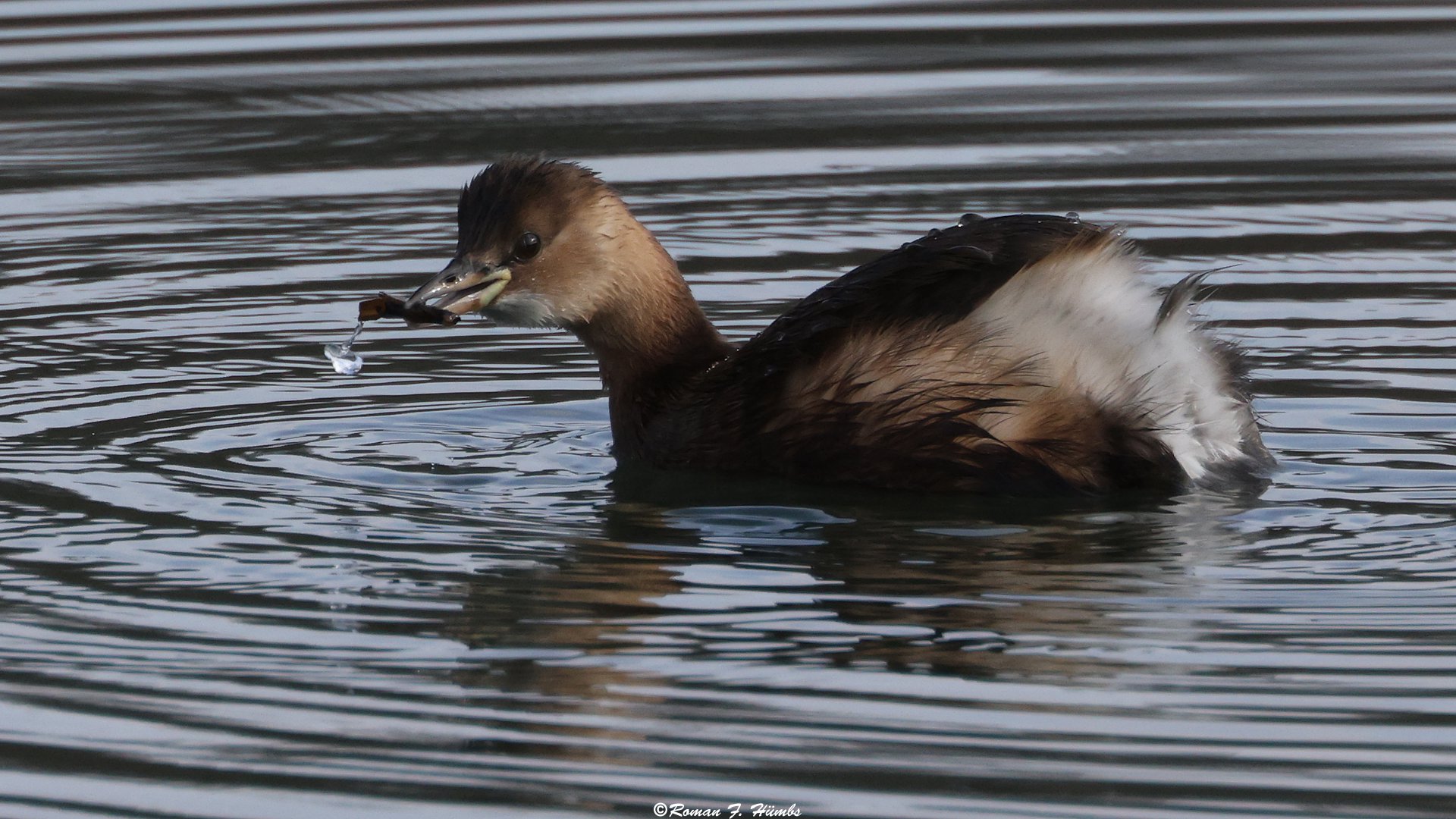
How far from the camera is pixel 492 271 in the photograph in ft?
23.7

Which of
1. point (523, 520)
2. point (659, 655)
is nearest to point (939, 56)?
point (523, 520)

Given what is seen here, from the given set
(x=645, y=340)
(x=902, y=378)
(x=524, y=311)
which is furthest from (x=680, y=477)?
(x=902, y=378)

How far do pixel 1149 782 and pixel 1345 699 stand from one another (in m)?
0.61

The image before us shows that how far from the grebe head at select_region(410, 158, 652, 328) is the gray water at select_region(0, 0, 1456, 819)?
0.47 meters

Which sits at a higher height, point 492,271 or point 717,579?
point 492,271

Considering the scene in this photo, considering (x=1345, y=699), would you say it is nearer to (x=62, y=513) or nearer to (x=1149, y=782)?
(x=1149, y=782)

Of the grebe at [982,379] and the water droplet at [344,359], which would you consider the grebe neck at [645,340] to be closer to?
the grebe at [982,379]

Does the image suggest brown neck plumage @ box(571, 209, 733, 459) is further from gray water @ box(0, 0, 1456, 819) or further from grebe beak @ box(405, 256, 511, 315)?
grebe beak @ box(405, 256, 511, 315)

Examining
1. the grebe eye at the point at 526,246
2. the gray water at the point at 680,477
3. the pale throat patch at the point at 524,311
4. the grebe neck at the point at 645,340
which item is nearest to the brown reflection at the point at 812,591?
the gray water at the point at 680,477

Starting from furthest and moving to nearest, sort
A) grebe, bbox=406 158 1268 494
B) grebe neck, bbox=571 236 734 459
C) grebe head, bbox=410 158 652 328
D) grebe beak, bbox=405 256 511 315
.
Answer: grebe neck, bbox=571 236 734 459
grebe head, bbox=410 158 652 328
grebe beak, bbox=405 256 511 315
grebe, bbox=406 158 1268 494

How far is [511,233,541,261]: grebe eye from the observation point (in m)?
7.23

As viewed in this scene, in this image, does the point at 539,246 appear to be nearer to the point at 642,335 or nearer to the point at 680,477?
the point at 642,335

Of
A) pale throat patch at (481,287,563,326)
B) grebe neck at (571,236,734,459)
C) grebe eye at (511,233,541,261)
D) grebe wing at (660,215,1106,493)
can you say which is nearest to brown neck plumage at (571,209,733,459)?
grebe neck at (571,236,734,459)

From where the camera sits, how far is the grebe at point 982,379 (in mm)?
6516
